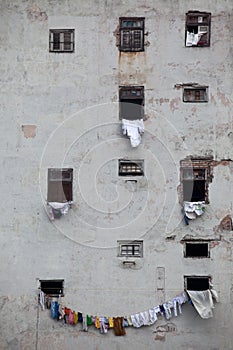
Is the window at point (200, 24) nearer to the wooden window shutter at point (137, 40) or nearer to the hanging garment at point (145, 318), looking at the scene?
the wooden window shutter at point (137, 40)

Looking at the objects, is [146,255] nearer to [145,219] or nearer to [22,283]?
[145,219]

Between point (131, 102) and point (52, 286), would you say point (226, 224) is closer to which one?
point (131, 102)

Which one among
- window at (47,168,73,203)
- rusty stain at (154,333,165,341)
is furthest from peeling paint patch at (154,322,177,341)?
window at (47,168,73,203)

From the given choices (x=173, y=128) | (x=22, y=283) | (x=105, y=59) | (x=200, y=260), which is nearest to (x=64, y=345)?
(x=22, y=283)

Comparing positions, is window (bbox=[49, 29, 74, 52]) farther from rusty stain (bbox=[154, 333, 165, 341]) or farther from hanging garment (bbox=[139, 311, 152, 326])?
rusty stain (bbox=[154, 333, 165, 341])

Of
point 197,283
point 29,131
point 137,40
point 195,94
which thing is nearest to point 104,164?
→ point 29,131

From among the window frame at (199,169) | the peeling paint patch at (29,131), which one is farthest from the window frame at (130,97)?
the peeling paint patch at (29,131)

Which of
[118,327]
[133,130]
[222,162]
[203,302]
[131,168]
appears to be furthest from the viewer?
[131,168]

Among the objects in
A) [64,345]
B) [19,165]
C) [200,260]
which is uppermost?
[19,165]
